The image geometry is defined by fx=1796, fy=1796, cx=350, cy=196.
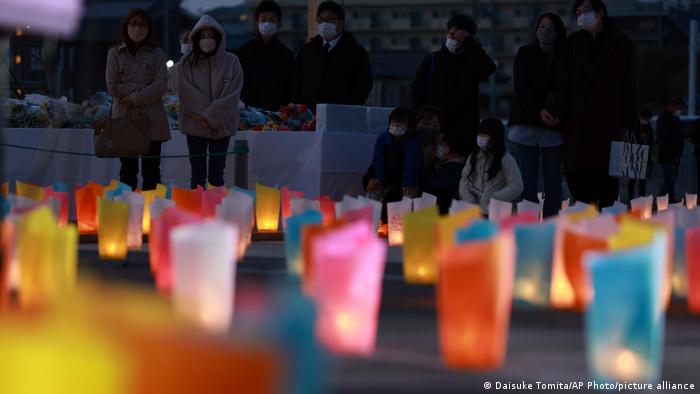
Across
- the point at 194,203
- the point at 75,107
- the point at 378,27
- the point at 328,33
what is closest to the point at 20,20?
the point at 194,203

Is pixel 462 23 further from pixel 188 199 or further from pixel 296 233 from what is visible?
pixel 296 233

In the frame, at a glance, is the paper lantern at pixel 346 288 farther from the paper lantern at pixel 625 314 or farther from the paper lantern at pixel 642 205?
the paper lantern at pixel 642 205

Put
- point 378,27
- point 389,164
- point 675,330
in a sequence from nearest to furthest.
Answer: point 675,330 → point 389,164 → point 378,27

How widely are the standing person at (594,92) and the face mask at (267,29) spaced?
3.06m

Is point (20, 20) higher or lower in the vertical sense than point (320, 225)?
higher

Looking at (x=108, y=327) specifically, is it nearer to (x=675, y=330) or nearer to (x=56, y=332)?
(x=56, y=332)

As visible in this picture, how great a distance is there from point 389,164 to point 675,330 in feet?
24.2

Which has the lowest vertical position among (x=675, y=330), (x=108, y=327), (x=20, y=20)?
(x=675, y=330)

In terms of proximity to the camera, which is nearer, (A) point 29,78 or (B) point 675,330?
(B) point 675,330

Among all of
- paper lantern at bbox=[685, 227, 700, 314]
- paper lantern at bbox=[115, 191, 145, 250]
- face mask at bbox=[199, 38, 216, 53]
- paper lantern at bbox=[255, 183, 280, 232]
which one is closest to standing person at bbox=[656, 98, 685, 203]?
face mask at bbox=[199, 38, 216, 53]

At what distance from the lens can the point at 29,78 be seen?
2433 centimetres

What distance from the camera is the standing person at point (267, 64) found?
1549 cm

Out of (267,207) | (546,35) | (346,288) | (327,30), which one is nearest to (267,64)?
(327,30)

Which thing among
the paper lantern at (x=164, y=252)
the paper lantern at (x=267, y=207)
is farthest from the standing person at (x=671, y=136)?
the paper lantern at (x=164, y=252)
